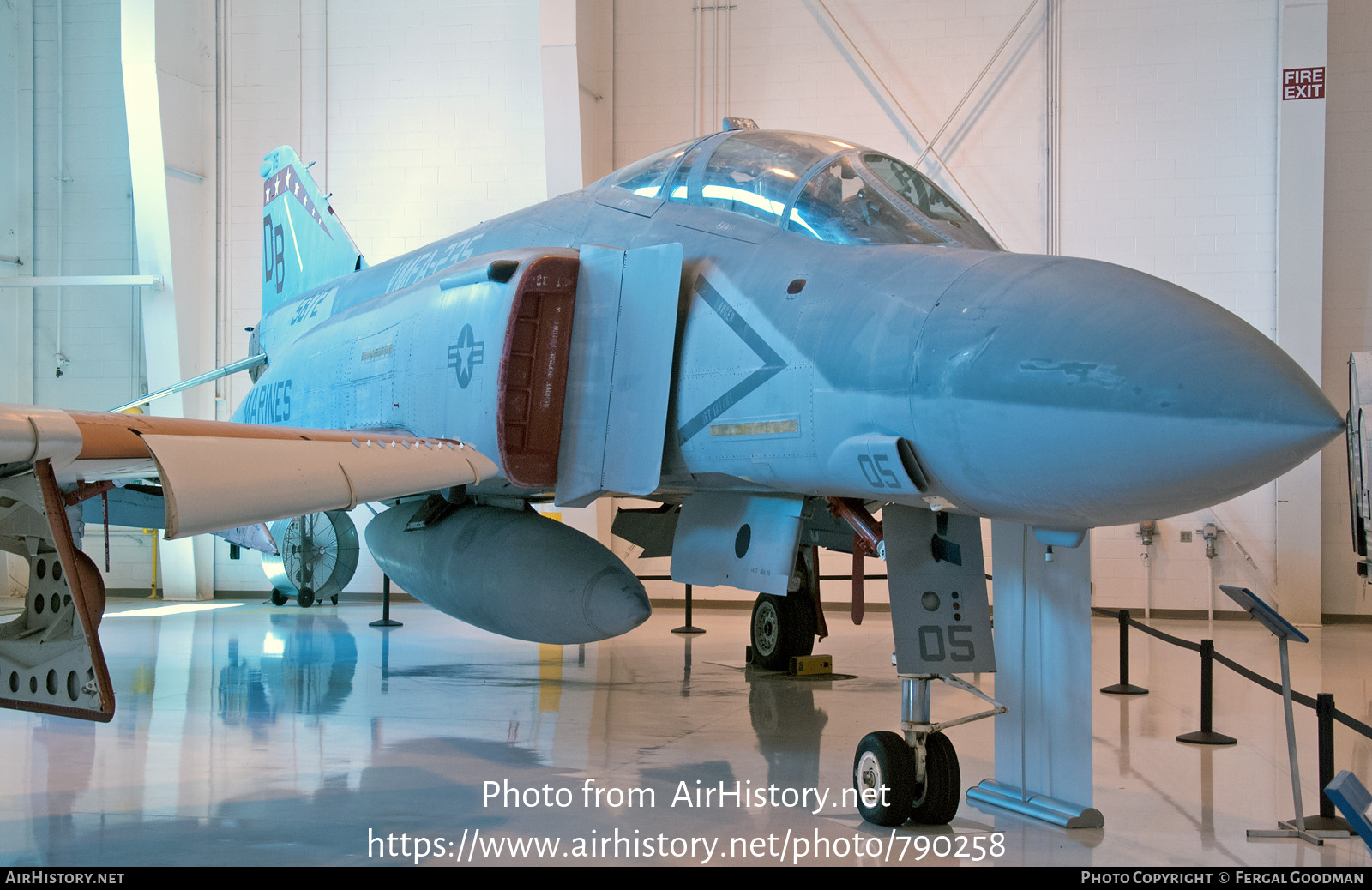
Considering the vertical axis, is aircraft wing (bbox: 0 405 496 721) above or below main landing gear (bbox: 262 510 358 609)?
above

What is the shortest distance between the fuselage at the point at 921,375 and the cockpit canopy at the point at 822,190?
0.12ft

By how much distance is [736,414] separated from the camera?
4945 mm

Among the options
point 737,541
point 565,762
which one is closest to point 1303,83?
point 737,541

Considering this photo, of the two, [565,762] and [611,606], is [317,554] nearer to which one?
[565,762]

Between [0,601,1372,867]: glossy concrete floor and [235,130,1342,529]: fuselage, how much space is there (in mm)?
1529

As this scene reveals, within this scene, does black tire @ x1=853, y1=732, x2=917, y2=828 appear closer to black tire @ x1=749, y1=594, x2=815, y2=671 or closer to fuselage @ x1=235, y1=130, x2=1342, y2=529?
fuselage @ x1=235, y1=130, x2=1342, y2=529

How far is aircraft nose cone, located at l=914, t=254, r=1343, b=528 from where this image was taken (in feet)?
10.7

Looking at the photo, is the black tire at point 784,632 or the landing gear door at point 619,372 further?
the black tire at point 784,632

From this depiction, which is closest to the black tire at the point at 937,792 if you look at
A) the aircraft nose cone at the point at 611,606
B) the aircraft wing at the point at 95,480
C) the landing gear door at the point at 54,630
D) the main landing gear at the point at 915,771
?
the main landing gear at the point at 915,771

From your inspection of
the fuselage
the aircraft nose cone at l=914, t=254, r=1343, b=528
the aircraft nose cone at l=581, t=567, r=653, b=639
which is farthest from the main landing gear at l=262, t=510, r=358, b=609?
the aircraft nose cone at l=914, t=254, r=1343, b=528

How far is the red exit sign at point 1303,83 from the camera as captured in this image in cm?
1284

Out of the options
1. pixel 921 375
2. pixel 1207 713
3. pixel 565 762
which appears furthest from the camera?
pixel 1207 713

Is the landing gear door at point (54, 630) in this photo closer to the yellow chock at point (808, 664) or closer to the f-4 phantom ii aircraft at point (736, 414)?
the f-4 phantom ii aircraft at point (736, 414)

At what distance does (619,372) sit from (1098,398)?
2584mm
